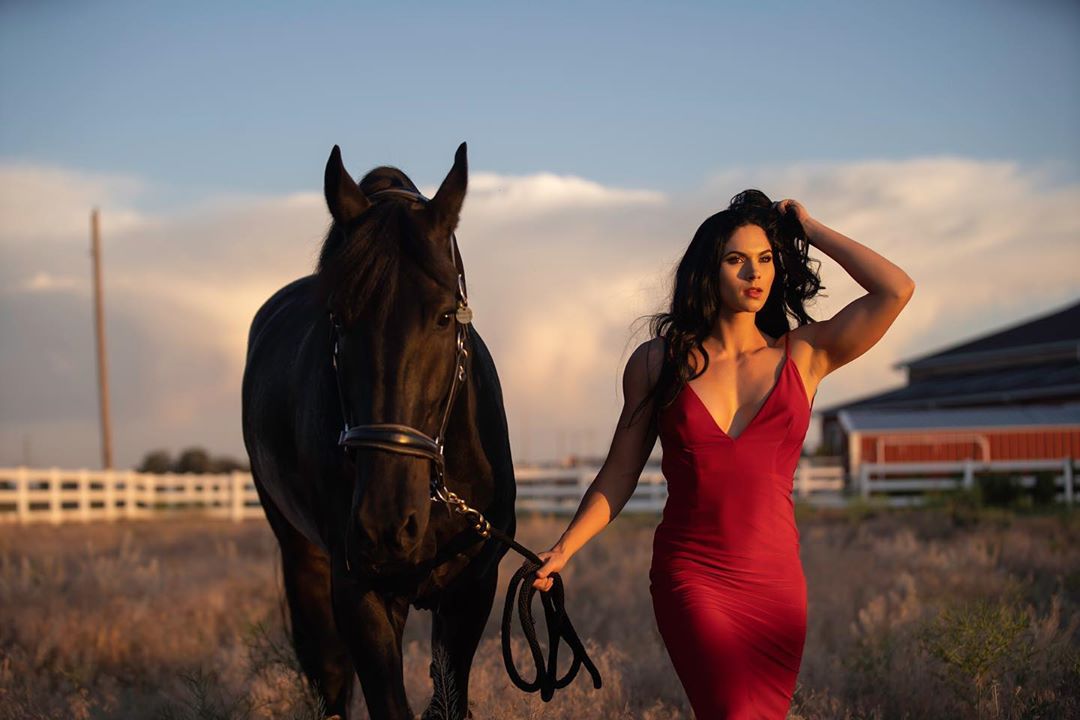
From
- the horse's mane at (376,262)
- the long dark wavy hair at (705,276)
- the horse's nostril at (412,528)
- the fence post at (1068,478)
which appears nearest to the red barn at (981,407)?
the fence post at (1068,478)

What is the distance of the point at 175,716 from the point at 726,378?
3.17 meters

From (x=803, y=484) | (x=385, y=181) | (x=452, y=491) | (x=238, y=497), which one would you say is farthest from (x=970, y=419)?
(x=452, y=491)

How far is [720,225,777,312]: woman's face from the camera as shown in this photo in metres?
4.01

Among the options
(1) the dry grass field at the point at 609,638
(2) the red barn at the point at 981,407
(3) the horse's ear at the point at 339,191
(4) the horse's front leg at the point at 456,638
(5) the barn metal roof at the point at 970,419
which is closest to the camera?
(3) the horse's ear at the point at 339,191

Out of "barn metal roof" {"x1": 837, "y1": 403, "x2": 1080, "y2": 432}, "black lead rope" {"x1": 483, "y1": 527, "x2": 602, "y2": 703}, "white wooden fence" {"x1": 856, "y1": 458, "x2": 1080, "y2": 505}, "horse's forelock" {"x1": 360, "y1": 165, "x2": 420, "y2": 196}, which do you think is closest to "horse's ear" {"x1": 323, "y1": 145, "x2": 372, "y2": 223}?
"horse's forelock" {"x1": 360, "y1": 165, "x2": 420, "y2": 196}

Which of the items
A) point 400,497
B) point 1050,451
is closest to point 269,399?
point 400,497

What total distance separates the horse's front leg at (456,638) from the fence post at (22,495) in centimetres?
2131

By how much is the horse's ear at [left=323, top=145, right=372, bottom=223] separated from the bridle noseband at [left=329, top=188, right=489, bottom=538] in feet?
0.81

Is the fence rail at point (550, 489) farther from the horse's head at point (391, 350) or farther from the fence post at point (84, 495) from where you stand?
the horse's head at point (391, 350)

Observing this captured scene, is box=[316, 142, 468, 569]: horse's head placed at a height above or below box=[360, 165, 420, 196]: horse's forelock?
below

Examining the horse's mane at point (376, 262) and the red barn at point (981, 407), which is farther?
the red barn at point (981, 407)

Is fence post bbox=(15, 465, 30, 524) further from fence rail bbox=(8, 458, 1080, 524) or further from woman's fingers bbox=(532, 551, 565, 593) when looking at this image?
woman's fingers bbox=(532, 551, 565, 593)

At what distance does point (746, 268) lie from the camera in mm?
4004

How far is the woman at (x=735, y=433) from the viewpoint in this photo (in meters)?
3.77
